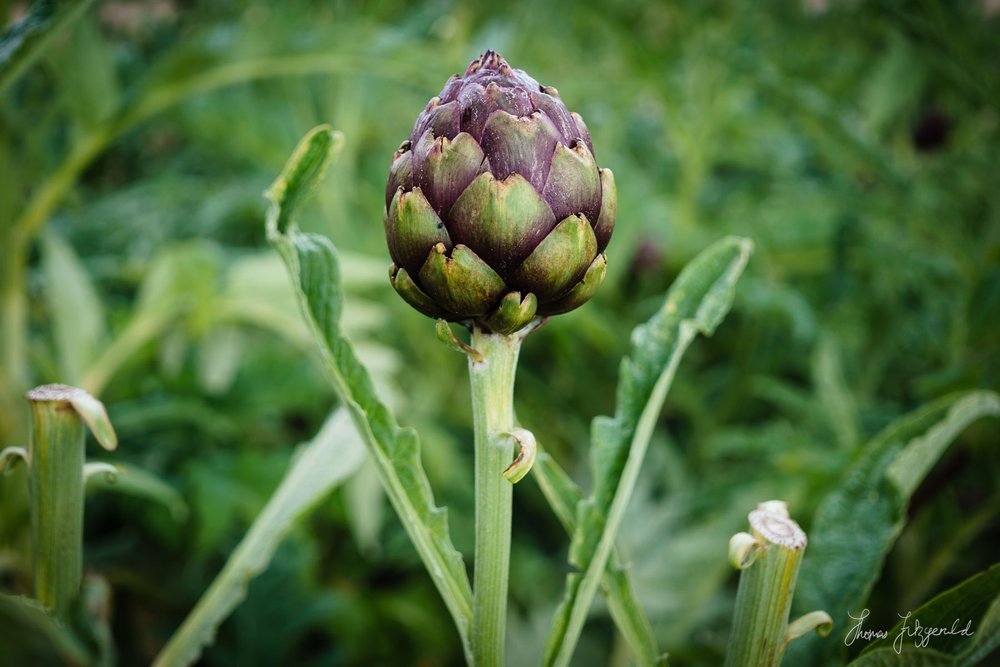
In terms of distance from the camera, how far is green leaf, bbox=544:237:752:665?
37 cm

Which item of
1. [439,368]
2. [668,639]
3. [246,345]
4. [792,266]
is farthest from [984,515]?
[246,345]

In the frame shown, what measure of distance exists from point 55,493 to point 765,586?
342 millimetres

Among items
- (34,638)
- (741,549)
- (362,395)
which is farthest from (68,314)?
(741,549)

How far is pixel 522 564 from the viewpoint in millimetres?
952

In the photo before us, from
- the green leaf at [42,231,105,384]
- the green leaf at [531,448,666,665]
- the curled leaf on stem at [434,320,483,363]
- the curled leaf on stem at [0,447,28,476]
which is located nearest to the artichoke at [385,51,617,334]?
the curled leaf on stem at [434,320,483,363]

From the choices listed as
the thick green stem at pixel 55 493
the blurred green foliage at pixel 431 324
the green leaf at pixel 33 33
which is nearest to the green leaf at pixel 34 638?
the thick green stem at pixel 55 493

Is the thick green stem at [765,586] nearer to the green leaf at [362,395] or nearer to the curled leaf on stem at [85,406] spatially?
the green leaf at [362,395]

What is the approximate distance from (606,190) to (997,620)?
26 cm

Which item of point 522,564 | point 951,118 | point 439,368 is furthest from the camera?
point 951,118

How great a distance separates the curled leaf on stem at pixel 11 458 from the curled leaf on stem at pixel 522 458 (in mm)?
242

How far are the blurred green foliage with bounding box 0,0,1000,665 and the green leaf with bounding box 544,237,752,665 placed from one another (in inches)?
11.4

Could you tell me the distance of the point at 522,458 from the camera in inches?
12.9

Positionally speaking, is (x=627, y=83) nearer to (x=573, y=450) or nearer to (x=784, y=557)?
(x=573, y=450)

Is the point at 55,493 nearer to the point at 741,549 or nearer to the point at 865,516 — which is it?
the point at 741,549
